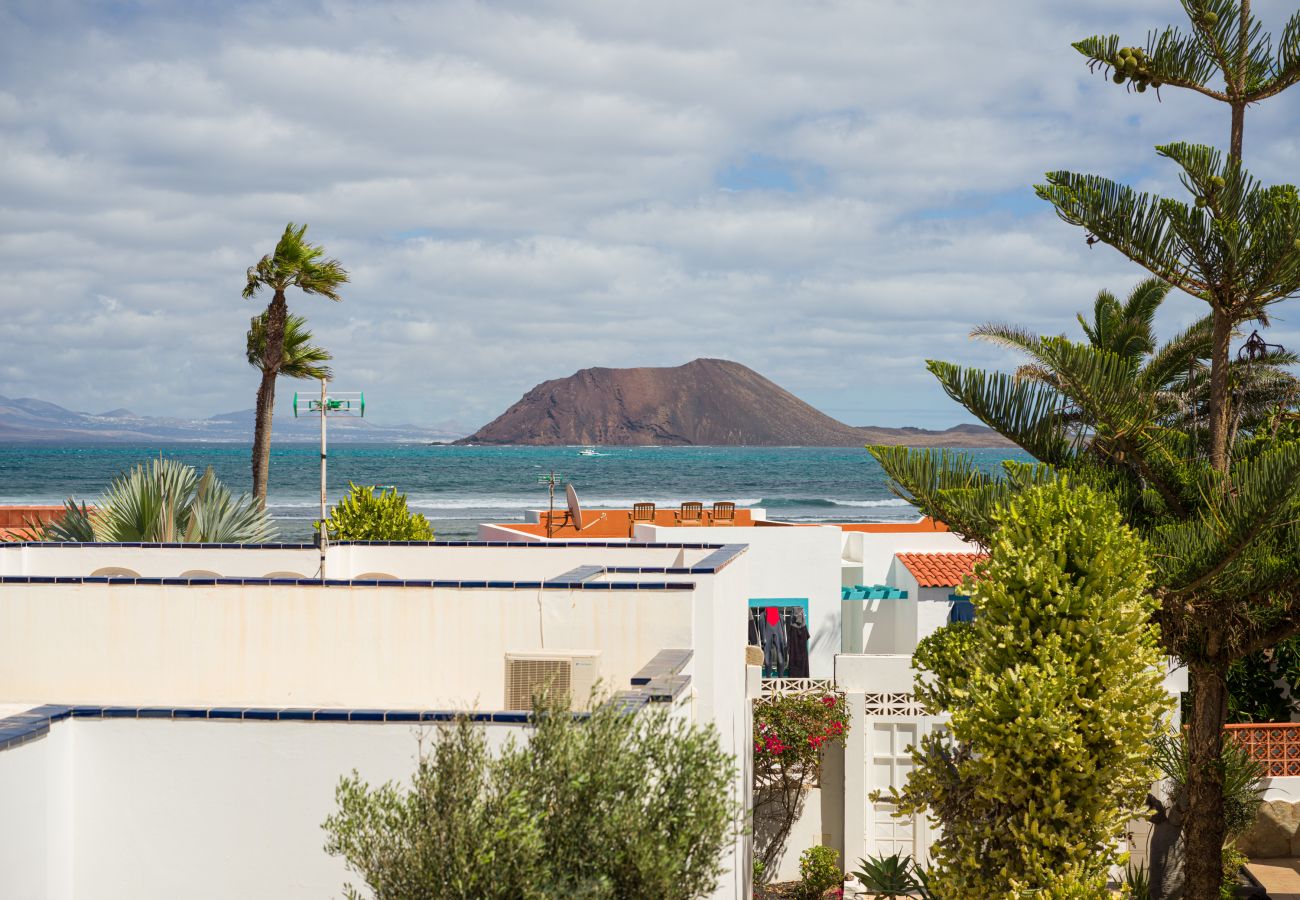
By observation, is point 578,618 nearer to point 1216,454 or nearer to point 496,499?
point 1216,454

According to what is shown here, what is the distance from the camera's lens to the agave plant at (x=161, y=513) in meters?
13.9

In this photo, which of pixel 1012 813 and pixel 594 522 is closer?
pixel 1012 813

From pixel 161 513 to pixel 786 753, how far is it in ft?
24.5

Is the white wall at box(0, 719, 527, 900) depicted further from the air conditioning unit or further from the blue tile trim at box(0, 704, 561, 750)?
the air conditioning unit

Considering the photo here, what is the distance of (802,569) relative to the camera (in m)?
19.1

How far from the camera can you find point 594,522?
82.0 feet

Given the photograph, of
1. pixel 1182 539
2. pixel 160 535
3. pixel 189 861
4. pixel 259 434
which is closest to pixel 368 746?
pixel 189 861

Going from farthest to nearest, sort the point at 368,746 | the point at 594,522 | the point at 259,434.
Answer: the point at 594,522
the point at 259,434
the point at 368,746

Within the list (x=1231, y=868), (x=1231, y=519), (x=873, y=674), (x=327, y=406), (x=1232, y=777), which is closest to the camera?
(x=1231, y=519)

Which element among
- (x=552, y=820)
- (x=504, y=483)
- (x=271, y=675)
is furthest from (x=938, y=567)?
(x=504, y=483)

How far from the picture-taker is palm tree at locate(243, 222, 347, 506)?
20094 millimetres

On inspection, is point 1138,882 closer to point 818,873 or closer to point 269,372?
point 818,873

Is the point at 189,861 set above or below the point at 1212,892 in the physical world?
above

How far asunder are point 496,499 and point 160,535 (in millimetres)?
73888
